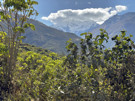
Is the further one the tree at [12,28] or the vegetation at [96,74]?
the tree at [12,28]

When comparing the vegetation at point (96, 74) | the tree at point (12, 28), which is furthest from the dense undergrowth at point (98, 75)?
the tree at point (12, 28)

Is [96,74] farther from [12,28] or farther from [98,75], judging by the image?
[12,28]

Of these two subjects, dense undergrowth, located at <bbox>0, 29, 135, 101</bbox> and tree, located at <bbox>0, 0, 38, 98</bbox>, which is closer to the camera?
dense undergrowth, located at <bbox>0, 29, 135, 101</bbox>

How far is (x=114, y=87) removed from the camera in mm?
7477

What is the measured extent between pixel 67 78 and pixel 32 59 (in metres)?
18.4

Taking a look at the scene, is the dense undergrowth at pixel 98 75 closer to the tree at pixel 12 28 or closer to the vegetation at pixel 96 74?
the vegetation at pixel 96 74

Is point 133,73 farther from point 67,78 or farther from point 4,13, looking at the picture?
point 4,13

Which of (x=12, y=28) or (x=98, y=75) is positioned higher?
(x=12, y=28)

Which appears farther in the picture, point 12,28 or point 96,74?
point 12,28

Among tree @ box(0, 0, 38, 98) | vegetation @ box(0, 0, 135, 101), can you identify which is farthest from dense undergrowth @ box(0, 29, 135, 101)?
tree @ box(0, 0, 38, 98)

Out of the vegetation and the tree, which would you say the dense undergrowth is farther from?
the tree

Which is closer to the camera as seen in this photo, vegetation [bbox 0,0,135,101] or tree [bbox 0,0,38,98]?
vegetation [bbox 0,0,135,101]

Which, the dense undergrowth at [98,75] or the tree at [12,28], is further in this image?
the tree at [12,28]

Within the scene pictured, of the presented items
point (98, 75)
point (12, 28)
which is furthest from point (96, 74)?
point (12, 28)
